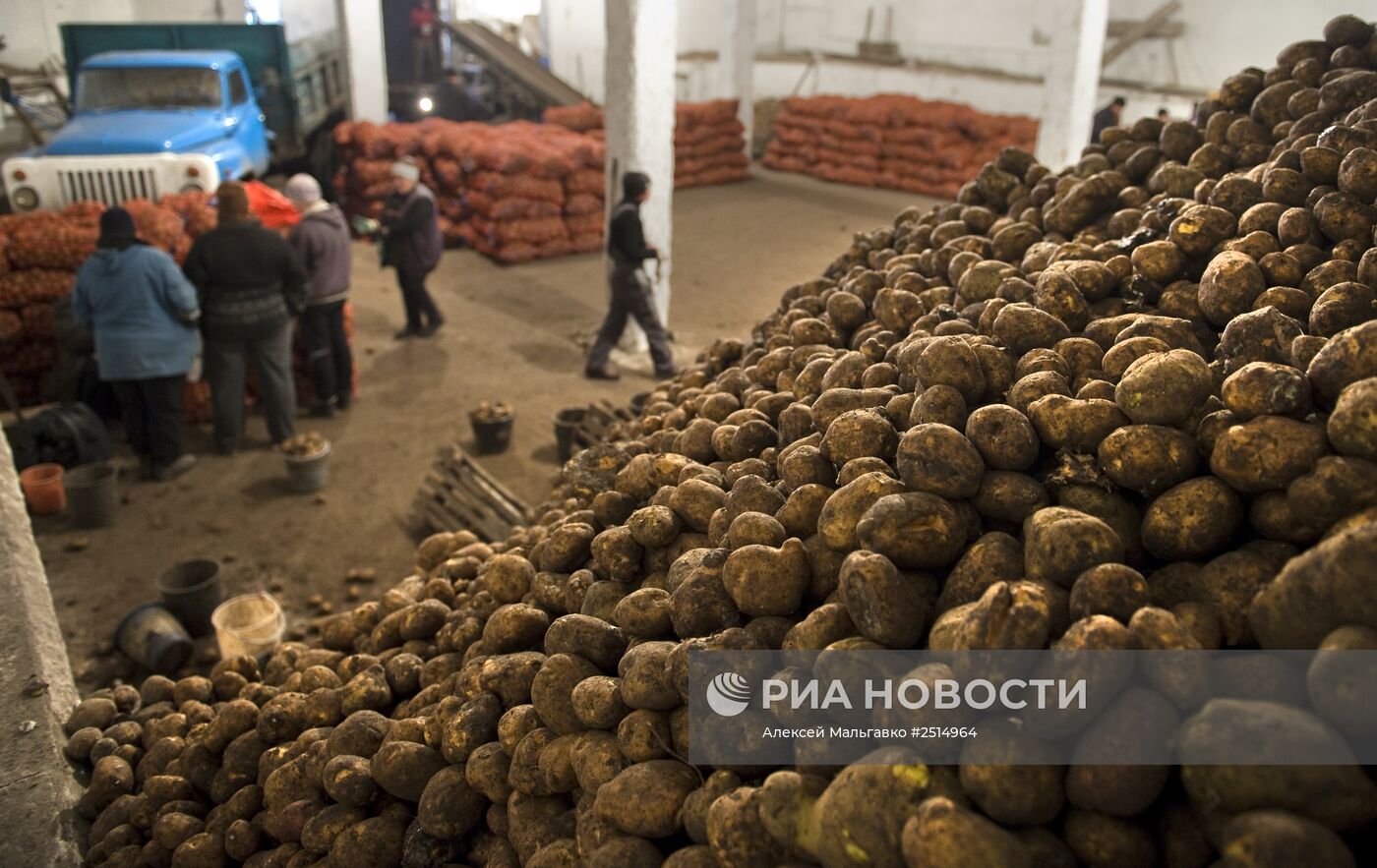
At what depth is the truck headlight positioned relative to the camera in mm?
8375

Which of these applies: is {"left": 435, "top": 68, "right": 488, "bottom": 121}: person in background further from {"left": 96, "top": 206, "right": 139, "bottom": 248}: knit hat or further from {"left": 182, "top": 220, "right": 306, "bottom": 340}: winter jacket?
{"left": 96, "top": 206, "right": 139, "bottom": 248}: knit hat

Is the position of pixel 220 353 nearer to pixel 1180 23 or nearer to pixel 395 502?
pixel 395 502

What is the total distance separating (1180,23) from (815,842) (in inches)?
682

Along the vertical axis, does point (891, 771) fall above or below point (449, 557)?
above

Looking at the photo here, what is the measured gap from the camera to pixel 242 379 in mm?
6613

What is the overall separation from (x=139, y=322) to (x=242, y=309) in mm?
637

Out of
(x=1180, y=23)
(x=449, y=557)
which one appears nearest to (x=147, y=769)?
(x=449, y=557)

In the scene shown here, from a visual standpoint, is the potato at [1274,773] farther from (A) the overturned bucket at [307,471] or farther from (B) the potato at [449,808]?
(A) the overturned bucket at [307,471]

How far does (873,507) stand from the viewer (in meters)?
2.05

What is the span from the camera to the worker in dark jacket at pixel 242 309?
243 inches

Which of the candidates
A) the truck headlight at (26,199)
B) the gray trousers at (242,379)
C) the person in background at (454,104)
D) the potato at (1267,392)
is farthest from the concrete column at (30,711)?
the person in background at (454,104)

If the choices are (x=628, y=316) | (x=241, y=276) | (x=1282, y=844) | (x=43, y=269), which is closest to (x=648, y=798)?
(x=1282, y=844)

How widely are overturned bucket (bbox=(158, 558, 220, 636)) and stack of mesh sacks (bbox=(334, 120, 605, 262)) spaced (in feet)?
22.8

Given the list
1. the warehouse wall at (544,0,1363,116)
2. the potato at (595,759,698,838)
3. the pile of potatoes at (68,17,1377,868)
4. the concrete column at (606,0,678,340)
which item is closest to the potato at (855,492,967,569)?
the pile of potatoes at (68,17,1377,868)
